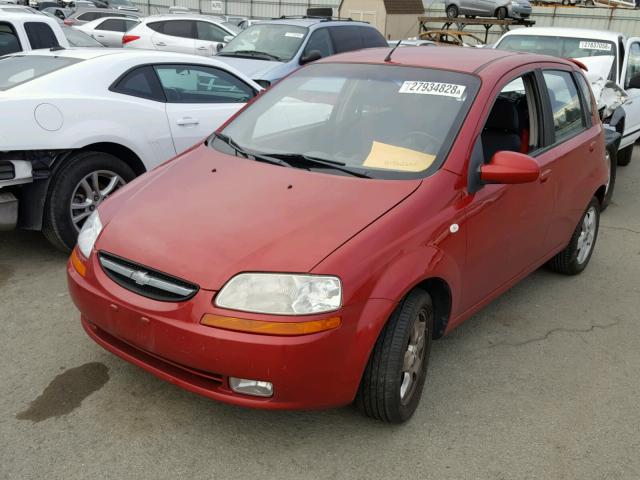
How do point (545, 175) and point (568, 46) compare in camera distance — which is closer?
point (545, 175)

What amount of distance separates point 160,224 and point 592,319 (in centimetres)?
295

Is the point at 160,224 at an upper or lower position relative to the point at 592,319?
upper

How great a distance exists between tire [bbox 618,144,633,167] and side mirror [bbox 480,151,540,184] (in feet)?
21.3

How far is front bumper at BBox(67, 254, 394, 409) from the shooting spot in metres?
2.43

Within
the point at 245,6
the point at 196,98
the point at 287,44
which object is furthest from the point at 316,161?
the point at 245,6

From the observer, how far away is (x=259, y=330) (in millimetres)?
2428

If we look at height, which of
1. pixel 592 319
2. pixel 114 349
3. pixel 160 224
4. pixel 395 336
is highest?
pixel 160 224

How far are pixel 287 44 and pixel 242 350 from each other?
7.76 metres

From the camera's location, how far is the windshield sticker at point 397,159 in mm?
3123

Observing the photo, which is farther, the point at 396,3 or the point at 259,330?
the point at 396,3

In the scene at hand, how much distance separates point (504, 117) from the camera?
153 inches

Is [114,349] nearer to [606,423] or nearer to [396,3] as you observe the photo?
[606,423]

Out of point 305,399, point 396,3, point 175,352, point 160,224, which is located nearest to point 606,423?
point 305,399

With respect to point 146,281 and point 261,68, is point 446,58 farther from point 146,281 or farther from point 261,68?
point 261,68
